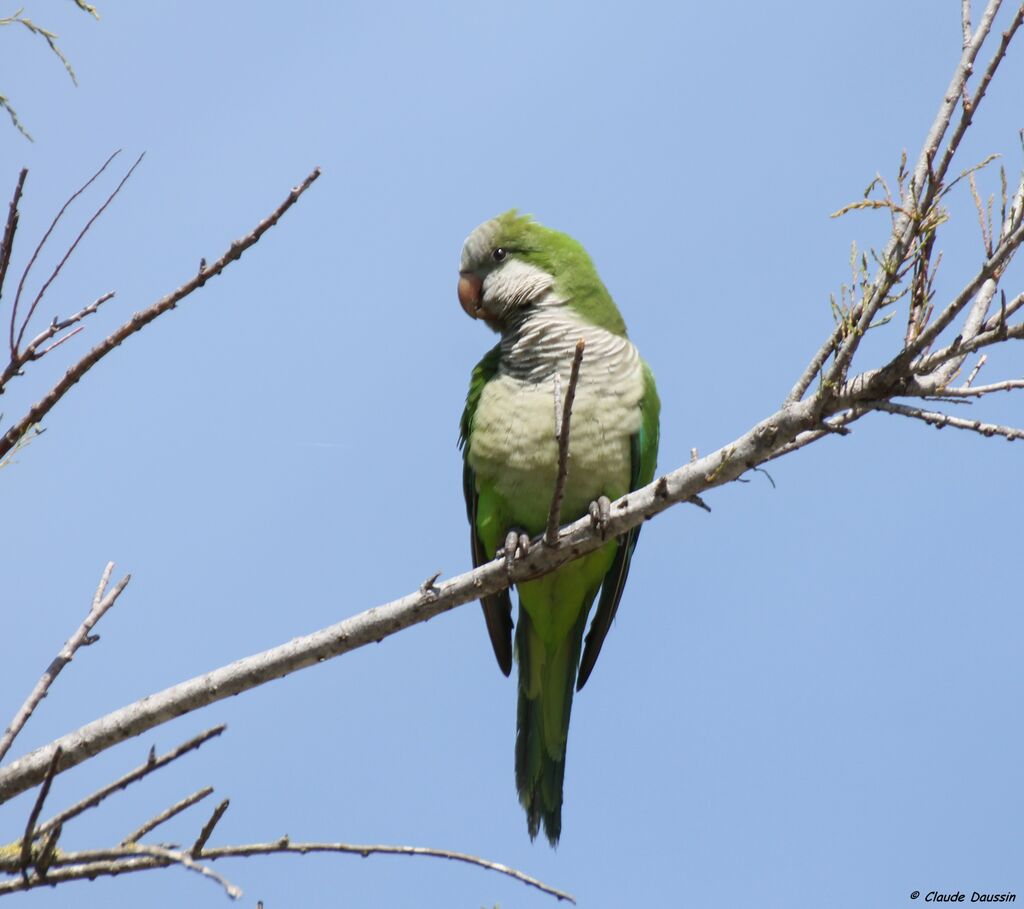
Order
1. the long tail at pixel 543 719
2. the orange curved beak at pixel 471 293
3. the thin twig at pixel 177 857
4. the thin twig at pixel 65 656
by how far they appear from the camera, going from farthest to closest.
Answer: the orange curved beak at pixel 471 293 < the long tail at pixel 543 719 < the thin twig at pixel 65 656 < the thin twig at pixel 177 857

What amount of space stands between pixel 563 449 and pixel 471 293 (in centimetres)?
295

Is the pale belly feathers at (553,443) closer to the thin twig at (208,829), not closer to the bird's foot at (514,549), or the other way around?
the bird's foot at (514,549)

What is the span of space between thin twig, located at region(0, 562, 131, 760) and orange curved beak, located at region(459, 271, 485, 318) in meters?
3.09

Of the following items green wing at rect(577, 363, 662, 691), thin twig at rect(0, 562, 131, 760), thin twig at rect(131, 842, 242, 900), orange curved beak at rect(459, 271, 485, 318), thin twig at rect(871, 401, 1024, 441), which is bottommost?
thin twig at rect(131, 842, 242, 900)

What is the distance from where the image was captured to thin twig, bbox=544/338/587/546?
2.90 metres

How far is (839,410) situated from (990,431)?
401mm

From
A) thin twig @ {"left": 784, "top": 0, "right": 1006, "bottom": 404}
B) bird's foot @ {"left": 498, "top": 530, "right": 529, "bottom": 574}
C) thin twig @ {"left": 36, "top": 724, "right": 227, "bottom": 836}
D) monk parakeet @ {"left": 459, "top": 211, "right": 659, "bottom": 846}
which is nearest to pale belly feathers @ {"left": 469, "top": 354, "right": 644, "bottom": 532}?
monk parakeet @ {"left": 459, "top": 211, "right": 659, "bottom": 846}

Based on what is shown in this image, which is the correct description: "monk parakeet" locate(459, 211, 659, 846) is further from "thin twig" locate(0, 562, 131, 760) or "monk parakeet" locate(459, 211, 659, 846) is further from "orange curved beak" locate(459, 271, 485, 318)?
"thin twig" locate(0, 562, 131, 760)

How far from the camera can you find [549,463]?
484 cm

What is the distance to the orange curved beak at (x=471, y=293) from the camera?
5.98 metres

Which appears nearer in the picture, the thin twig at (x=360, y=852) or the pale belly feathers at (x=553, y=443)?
the thin twig at (x=360, y=852)

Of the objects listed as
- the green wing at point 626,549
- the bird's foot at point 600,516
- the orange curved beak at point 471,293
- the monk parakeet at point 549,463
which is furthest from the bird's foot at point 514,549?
the orange curved beak at point 471,293

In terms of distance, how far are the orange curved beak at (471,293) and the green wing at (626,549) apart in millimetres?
1173

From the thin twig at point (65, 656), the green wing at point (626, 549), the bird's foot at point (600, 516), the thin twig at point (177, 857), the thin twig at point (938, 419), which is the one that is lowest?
the thin twig at point (177, 857)
